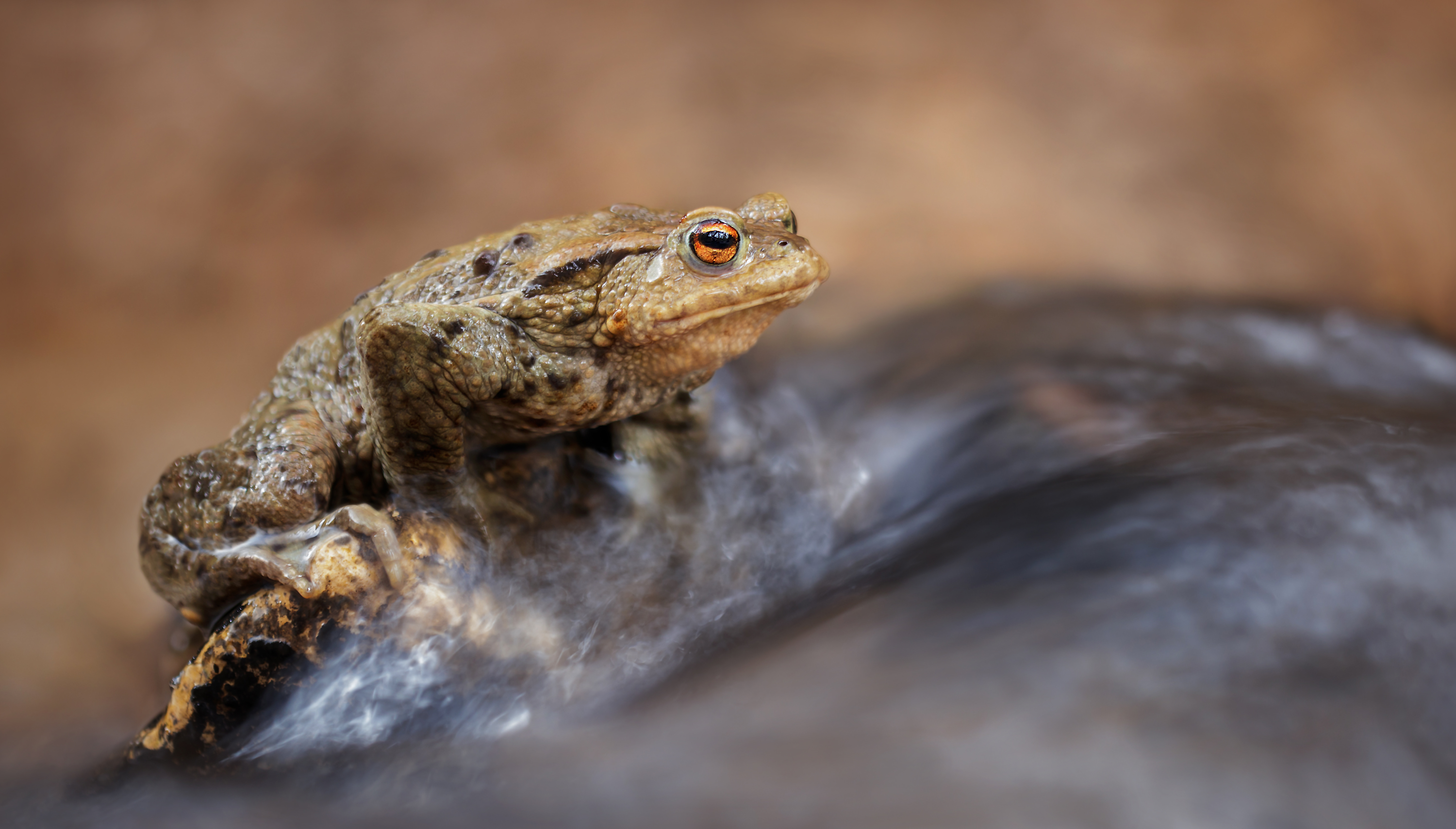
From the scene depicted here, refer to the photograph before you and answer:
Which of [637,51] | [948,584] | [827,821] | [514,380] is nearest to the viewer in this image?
[827,821]

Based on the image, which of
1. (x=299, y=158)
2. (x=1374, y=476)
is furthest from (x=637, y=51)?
(x=1374, y=476)

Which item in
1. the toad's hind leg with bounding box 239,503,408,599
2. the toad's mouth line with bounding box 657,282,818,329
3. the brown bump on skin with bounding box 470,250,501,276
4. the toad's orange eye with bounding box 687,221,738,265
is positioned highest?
the brown bump on skin with bounding box 470,250,501,276

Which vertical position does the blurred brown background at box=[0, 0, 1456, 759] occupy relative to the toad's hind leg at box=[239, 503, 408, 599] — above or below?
above

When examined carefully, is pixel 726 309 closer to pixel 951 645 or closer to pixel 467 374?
pixel 467 374

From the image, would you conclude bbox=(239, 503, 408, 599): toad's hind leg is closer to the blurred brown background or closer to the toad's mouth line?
the toad's mouth line

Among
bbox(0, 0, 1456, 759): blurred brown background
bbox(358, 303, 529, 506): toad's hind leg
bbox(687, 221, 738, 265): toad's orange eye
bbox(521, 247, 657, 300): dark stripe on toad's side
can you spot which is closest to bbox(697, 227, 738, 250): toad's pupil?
bbox(687, 221, 738, 265): toad's orange eye

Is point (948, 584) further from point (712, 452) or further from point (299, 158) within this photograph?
point (299, 158)

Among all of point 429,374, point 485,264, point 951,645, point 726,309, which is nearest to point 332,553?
point 429,374

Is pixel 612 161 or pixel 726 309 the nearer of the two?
pixel 726 309
